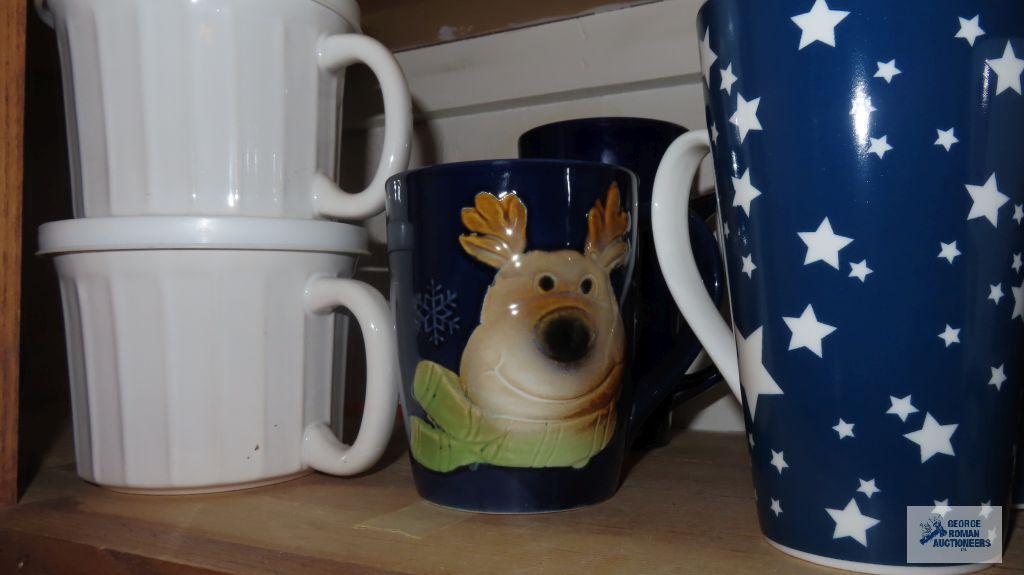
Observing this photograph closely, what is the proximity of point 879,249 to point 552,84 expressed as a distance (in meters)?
0.40

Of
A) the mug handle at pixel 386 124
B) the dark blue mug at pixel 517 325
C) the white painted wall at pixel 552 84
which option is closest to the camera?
the dark blue mug at pixel 517 325

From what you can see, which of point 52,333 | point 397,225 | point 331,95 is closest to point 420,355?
point 397,225

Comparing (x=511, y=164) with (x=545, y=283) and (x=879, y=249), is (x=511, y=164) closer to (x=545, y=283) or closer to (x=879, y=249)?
(x=545, y=283)

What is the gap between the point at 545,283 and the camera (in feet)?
1.23

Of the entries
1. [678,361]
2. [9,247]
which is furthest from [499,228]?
[9,247]

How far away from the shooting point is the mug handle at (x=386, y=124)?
48cm

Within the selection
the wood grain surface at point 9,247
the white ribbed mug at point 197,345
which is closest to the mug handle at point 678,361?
the white ribbed mug at point 197,345

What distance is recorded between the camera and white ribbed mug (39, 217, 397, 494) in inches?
17.2

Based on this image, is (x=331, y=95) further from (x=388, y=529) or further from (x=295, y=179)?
(x=388, y=529)

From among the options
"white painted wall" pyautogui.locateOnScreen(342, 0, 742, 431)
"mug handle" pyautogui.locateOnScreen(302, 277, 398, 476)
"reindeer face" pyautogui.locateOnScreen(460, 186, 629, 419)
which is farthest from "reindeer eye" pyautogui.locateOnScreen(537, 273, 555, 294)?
"white painted wall" pyautogui.locateOnScreen(342, 0, 742, 431)

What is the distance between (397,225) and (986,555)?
283 millimetres

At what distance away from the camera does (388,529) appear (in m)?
0.37

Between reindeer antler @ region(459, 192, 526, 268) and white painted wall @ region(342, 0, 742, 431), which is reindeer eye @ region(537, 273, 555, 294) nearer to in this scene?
reindeer antler @ region(459, 192, 526, 268)

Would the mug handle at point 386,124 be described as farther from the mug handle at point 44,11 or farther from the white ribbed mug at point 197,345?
the mug handle at point 44,11
